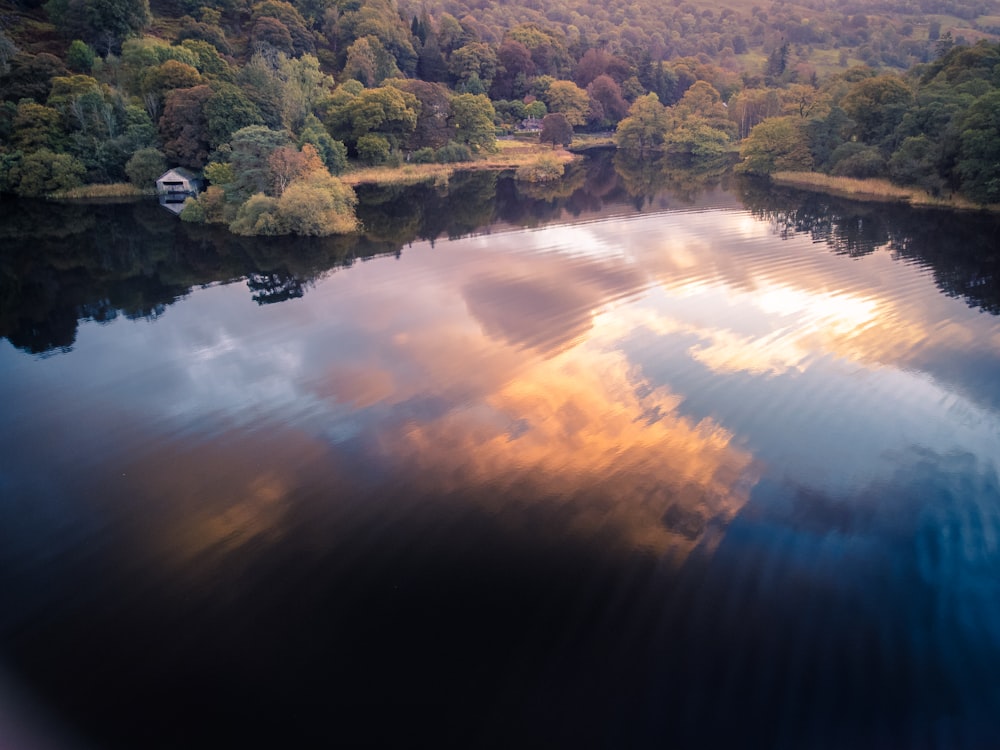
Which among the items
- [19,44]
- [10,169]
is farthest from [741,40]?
[10,169]

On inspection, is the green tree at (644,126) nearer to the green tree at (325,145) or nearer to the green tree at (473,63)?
the green tree at (473,63)

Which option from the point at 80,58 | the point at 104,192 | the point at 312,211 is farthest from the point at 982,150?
the point at 80,58

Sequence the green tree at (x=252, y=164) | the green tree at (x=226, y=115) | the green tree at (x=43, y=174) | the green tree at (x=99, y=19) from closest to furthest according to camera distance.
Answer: the green tree at (x=252, y=164) < the green tree at (x=43, y=174) < the green tree at (x=226, y=115) < the green tree at (x=99, y=19)

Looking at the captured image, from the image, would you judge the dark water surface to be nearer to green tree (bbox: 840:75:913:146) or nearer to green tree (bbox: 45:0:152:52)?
green tree (bbox: 840:75:913:146)

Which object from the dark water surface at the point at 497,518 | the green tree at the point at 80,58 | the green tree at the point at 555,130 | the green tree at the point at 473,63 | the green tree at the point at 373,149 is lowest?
the dark water surface at the point at 497,518

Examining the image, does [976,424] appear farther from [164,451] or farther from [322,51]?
[322,51]

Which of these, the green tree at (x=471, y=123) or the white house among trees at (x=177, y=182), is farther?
the green tree at (x=471, y=123)

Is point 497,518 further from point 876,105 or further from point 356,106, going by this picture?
point 876,105

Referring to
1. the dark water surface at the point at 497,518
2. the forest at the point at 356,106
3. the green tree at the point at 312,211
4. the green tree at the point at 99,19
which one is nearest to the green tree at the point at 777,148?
the forest at the point at 356,106
